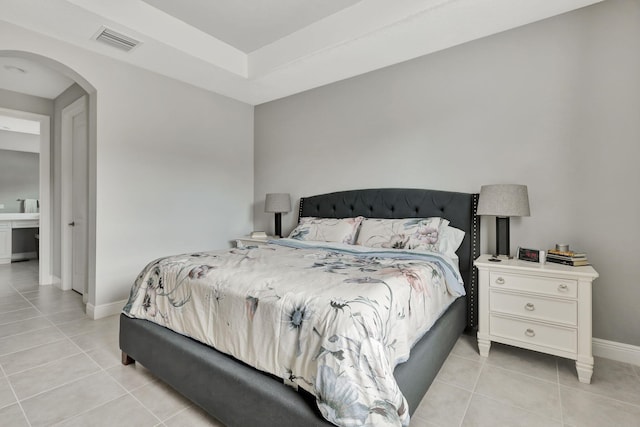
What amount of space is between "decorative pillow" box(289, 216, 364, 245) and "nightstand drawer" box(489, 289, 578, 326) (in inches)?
49.9

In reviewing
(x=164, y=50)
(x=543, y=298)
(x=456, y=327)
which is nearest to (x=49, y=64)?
(x=164, y=50)

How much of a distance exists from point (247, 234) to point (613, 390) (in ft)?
12.8

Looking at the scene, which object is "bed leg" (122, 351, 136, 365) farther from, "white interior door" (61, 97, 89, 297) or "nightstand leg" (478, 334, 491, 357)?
"nightstand leg" (478, 334, 491, 357)

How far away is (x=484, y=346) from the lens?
2242mm

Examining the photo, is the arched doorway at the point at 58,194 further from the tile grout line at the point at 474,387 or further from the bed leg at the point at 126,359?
the tile grout line at the point at 474,387

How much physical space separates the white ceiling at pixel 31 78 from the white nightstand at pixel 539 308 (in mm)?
4639

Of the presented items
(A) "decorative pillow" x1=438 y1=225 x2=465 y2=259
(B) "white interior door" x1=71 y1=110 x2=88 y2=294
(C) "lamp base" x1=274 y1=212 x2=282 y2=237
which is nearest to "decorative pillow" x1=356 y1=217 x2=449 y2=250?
(A) "decorative pillow" x1=438 y1=225 x2=465 y2=259

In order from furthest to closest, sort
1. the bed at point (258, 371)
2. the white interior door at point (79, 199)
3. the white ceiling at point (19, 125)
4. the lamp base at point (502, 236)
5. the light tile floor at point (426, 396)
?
1. the white ceiling at point (19, 125)
2. the white interior door at point (79, 199)
3. the lamp base at point (502, 236)
4. the light tile floor at point (426, 396)
5. the bed at point (258, 371)

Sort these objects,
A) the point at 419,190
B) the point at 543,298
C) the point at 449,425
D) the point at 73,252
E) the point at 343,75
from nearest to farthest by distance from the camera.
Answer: the point at 449,425, the point at 543,298, the point at 419,190, the point at 343,75, the point at 73,252

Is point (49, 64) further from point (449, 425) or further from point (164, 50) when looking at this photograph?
point (449, 425)

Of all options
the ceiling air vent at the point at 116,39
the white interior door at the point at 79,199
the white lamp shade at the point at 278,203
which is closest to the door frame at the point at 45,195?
the white interior door at the point at 79,199

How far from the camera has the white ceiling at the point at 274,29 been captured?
7.69 feet

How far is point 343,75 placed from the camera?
11.3 feet

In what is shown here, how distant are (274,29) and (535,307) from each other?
3.20 metres
